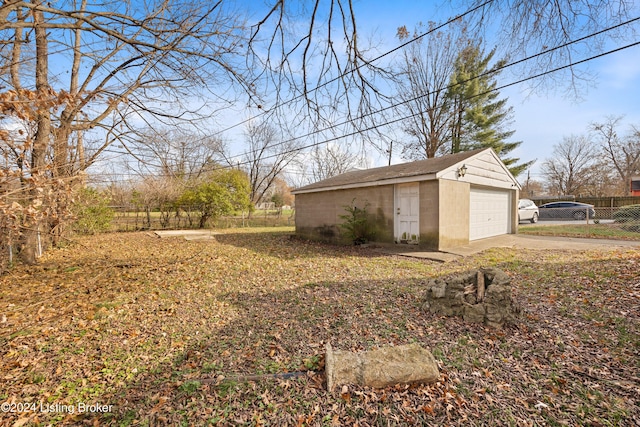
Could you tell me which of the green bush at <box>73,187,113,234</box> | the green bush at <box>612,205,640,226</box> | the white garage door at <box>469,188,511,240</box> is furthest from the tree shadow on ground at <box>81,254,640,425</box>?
the green bush at <box>612,205,640,226</box>

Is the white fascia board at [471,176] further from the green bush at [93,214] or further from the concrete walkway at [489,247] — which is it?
the green bush at [93,214]

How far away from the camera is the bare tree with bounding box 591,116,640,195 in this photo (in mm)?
28281

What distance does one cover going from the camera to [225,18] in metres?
3.47

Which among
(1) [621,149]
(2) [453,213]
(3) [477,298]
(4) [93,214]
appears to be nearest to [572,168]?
(1) [621,149]

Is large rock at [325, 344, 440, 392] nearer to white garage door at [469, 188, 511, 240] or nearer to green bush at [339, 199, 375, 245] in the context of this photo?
green bush at [339, 199, 375, 245]

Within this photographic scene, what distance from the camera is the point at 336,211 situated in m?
11.2

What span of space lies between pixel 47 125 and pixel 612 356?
10386 millimetres

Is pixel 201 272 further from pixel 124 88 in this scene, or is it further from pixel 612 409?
pixel 612 409

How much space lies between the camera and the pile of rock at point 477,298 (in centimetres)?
328

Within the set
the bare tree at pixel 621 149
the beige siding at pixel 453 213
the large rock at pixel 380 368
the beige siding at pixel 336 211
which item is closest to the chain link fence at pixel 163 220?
the beige siding at pixel 336 211

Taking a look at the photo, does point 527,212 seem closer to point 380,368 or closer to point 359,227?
Answer: point 359,227

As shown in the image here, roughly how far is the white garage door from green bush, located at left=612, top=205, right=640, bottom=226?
593 cm

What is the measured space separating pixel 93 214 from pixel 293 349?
552 inches

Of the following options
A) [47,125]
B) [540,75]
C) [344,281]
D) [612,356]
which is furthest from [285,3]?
[47,125]
